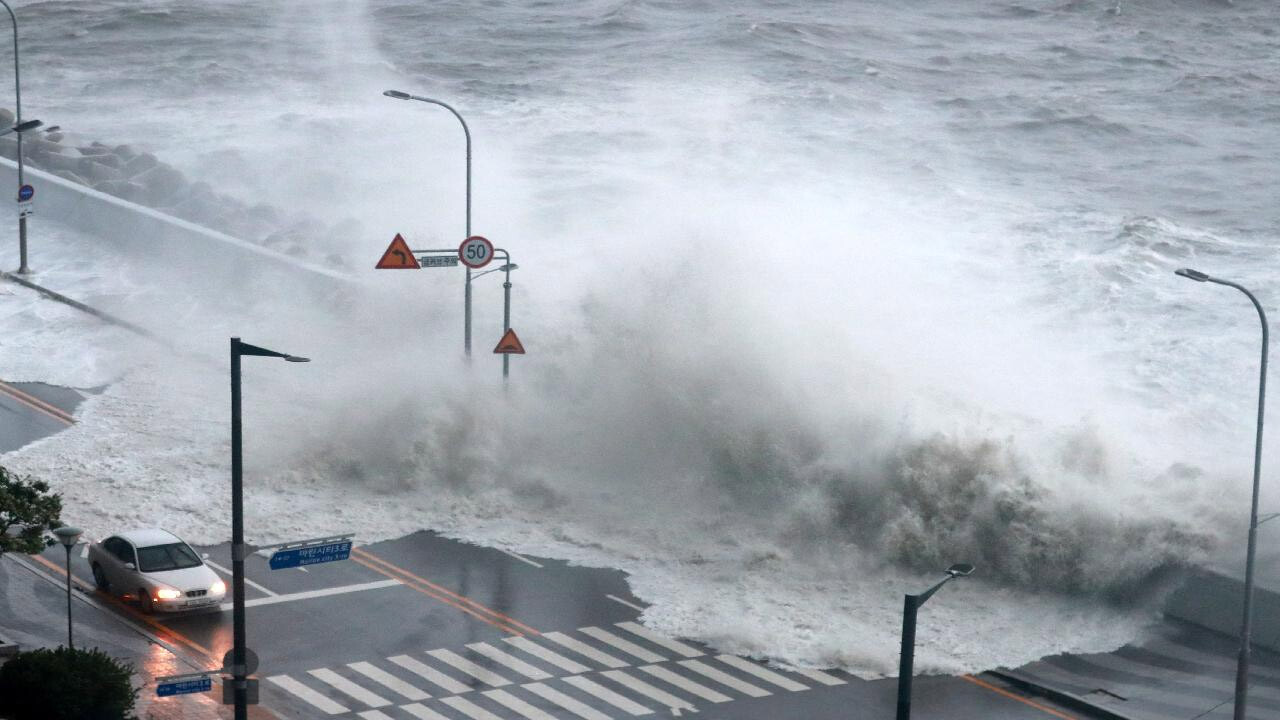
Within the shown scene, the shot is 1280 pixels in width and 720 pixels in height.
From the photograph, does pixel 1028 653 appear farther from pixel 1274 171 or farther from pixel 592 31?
pixel 592 31

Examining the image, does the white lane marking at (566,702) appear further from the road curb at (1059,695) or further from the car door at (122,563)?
the car door at (122,563)

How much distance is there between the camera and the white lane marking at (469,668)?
75.9 ft

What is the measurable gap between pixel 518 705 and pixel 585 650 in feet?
7.68

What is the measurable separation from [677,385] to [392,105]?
50.7 metres

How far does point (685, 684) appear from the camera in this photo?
23281 mm

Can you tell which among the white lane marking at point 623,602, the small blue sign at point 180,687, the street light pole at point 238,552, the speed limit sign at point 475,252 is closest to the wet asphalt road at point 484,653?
the white lane marking at point 623,602

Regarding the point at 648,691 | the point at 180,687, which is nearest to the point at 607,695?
the point at 648,691

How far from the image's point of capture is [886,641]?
2498 centimetres

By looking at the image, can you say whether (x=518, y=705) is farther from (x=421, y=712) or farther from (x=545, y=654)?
(x=545, y=654)

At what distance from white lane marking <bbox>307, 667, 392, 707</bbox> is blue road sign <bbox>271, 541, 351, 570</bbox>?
378 cm

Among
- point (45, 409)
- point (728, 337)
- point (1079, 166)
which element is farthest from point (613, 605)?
point (1079, 166)

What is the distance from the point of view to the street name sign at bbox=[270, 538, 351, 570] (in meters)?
19.0

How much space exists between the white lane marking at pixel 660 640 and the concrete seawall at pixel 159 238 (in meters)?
19.3

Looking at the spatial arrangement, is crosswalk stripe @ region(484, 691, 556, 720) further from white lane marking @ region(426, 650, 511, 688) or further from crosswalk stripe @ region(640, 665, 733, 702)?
crosswalk stripe @ region(640, 665, 733, 702)
